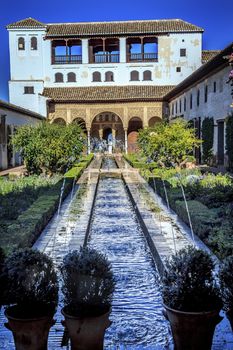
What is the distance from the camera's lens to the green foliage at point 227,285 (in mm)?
3354

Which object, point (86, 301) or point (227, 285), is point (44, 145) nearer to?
point (86, 301)

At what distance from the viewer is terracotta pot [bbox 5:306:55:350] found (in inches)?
128

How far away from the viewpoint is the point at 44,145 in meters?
15.5

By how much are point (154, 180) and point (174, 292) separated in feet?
33.4

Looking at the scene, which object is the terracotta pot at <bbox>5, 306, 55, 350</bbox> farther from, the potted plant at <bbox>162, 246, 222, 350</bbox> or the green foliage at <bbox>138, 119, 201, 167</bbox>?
the green foliage at <bbox>138, 119, 201, 167</bbox>

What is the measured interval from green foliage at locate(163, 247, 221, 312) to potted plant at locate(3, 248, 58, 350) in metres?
0.91

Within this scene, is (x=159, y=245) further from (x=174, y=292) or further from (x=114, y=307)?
(x=174, y=292)

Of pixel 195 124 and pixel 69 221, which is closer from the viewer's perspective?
pixel 69 221

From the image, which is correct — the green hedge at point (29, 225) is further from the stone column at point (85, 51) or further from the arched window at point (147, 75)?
the stone column at point (85, 51)

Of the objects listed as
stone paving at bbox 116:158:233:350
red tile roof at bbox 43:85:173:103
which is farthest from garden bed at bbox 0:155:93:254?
red tile roof at bbox 43:85:173:103

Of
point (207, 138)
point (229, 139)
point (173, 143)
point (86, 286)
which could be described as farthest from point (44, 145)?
point (86, 286)

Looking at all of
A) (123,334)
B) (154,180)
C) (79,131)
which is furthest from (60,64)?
(123,334)

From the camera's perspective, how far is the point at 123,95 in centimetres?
3722

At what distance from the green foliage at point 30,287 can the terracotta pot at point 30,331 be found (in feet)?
0.33
